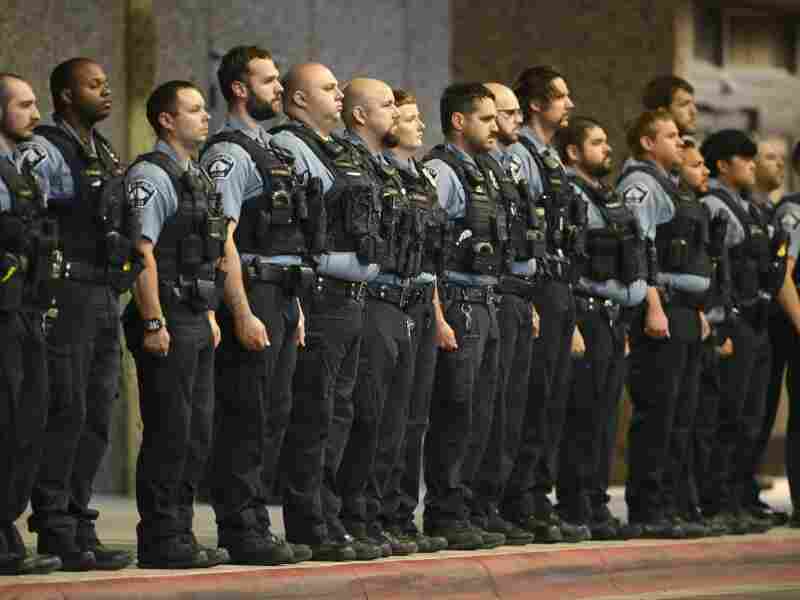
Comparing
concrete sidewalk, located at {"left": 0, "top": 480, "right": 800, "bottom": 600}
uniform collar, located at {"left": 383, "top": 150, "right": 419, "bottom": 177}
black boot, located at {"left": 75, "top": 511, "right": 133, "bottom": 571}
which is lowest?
concrete sidewalk, located at {"left": 0, "top": 480, "right": 800, "bottom": 600}

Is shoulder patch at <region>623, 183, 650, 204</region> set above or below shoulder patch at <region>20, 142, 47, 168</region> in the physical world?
below

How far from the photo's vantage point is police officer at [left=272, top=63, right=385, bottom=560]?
1107cm

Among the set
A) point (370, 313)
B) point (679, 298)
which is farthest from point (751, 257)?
point (370, 313)

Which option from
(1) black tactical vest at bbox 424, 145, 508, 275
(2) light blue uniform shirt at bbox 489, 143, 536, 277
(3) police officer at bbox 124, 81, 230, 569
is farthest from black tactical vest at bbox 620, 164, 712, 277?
(3) police officer at bbox 124, 81, 230, 569

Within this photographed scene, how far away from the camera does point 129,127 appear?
50.2 ft

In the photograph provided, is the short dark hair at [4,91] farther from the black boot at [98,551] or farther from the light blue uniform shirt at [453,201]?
the light blue uniform shirt at [453,201]

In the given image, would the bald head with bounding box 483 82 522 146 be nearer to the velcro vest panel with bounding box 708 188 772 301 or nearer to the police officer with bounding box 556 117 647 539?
the police officer with bounding box 556 117 647 539

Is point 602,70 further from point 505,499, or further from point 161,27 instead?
point 505,499

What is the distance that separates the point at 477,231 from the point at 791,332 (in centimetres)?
350

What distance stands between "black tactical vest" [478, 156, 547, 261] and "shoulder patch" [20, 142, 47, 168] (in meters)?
2.98

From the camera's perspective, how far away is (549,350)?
12.8 metres

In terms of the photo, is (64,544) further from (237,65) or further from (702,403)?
(702,403)

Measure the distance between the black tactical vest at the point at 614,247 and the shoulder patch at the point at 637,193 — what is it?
0.30 metres

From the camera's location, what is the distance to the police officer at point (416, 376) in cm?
1166
